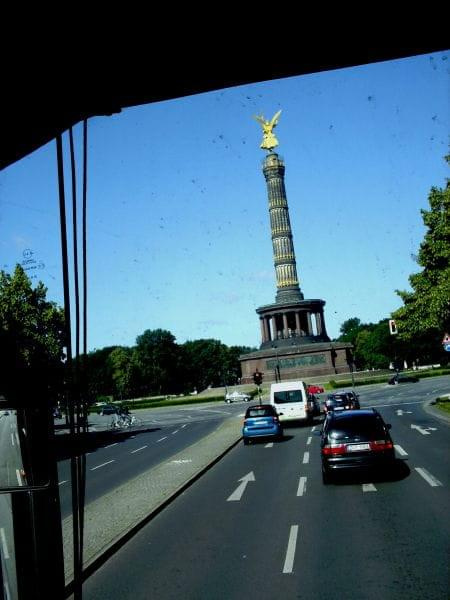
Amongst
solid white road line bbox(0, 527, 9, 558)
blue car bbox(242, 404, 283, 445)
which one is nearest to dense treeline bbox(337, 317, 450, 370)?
blue car bbox(242, 404, 283, 445)

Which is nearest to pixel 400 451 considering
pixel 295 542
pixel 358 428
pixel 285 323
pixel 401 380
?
pixel 358 428

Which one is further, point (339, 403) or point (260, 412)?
point (339, 403)

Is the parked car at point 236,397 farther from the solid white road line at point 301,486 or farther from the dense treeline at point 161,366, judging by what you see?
the solid white road line at point 301,486

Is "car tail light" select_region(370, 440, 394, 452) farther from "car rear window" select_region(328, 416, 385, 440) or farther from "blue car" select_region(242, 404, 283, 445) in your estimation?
"blue car" select_region(242, 404, 283, 445)

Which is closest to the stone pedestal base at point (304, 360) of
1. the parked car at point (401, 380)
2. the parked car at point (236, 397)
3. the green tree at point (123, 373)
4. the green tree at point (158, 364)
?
the parked car at point (401, 380)

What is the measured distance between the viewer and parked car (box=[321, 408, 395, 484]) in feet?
42.1

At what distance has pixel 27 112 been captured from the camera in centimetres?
313

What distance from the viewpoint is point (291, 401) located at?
29.0 metres

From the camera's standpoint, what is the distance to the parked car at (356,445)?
A: 1284cm

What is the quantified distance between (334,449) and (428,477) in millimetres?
2156

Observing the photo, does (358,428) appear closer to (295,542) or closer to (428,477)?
(428,477)

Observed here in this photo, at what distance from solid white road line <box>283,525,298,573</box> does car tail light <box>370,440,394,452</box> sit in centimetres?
401

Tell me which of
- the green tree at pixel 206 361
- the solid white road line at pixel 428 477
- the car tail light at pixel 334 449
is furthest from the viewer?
the green tree at pixel 206 361

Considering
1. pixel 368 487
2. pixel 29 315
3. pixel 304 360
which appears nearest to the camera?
pixel 368 487
